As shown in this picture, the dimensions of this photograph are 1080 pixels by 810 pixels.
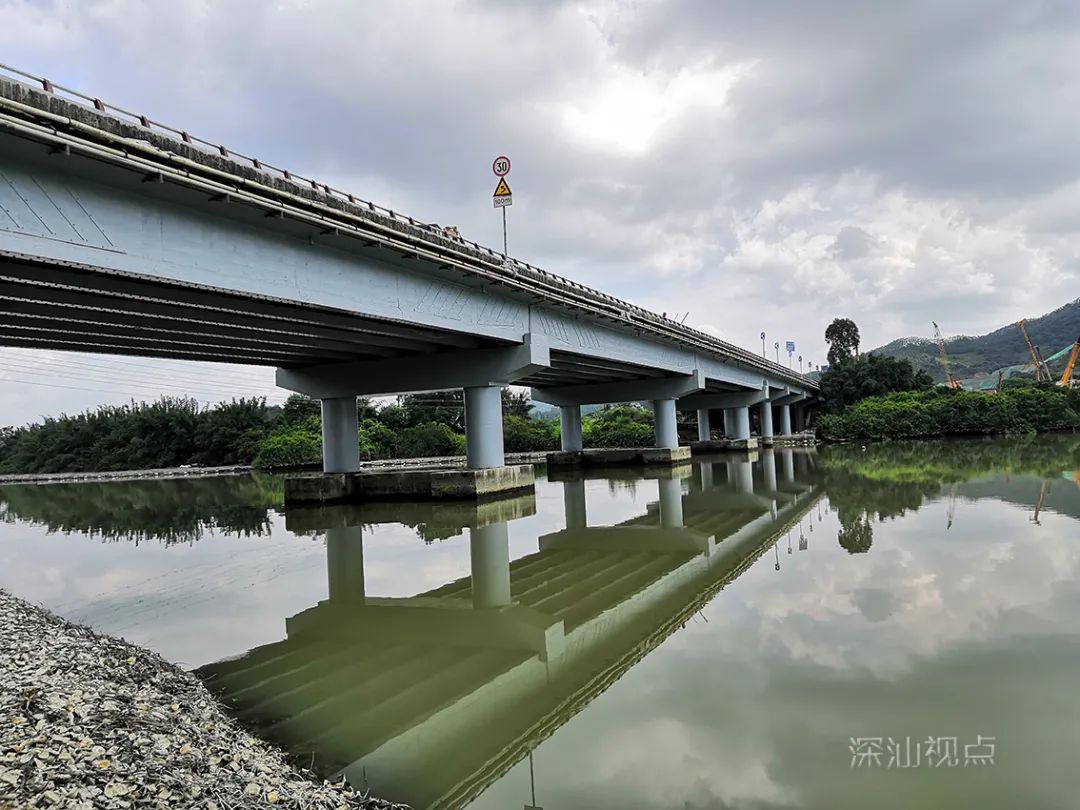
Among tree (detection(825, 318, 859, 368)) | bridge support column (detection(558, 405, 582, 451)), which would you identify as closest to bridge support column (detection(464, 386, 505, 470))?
bridge support column (detection(558, 405, 582, 451))

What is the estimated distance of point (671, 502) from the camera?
25047 mm

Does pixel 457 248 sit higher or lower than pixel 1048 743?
higher

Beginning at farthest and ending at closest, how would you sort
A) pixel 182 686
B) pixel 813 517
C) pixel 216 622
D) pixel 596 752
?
pixel 813 517
pixel 216 622
pixel 182 686
pixel 596 752

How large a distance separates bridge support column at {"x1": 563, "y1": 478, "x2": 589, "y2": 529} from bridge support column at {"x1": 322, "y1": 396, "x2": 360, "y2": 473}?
9148 mm

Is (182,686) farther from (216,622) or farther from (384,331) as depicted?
(384,331)

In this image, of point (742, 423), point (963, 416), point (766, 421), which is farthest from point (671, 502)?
point (766, 421)

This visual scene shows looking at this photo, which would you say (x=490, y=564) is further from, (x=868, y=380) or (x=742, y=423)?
(x=868, y=380)

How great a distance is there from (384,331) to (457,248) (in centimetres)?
358

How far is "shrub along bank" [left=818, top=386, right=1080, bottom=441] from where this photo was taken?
64.9 m

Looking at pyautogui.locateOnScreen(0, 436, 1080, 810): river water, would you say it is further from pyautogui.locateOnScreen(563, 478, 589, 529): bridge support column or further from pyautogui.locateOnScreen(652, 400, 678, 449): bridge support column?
pyautogui.locateOnScreen(652, 400, 678, 449): bridge support column

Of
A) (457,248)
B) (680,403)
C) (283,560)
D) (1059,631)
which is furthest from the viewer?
(680,403)

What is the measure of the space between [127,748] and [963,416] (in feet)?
241

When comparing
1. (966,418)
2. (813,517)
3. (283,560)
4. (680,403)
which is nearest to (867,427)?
(966,418)

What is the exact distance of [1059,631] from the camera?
7.97 metres
